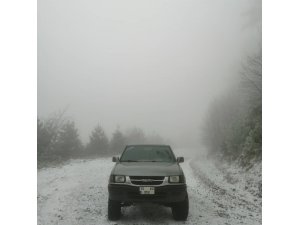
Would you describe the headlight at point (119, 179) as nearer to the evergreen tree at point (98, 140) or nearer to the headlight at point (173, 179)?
the headlight at point (173, 179)

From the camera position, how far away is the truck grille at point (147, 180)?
5.46 meters

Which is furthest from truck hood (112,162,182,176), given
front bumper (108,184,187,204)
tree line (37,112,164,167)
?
tree line (37,112,164,167)

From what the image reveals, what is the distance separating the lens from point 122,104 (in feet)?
24.5

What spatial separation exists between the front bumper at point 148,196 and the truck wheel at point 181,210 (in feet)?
0.52

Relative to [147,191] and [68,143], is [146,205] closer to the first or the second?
[147,191]

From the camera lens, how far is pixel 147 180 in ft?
17.9

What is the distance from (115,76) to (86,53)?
2.92 ft

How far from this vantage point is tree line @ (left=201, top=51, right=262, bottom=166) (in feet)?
23.0

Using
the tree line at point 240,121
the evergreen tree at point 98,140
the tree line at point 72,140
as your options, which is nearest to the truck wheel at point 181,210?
the tree line at point 72,140

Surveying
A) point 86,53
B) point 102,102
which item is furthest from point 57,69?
point 102,102

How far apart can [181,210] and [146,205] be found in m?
0.63
